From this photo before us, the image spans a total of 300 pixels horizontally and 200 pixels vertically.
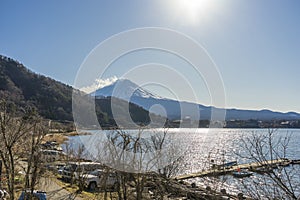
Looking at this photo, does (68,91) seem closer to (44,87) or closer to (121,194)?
(44,87)

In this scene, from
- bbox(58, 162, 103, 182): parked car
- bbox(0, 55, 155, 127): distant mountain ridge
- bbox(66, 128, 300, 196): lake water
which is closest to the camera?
bbox(66, 128, 300, 196): lake water

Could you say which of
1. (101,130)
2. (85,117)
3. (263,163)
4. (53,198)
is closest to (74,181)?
(53,198)

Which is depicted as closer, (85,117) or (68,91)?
(85,117)

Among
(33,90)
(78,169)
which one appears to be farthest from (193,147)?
(33,90)

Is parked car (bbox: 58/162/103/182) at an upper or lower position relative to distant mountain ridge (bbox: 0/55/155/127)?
lower

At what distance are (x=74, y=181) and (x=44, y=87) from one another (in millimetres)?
62676

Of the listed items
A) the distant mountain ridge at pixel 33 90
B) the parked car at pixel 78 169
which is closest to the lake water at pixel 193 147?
the parked car at pixel 78 169

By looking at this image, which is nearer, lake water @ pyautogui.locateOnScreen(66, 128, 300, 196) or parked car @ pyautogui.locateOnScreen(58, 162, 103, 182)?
lake water @ pyautogui.locateOnScreen(66, 128, 300, 196)

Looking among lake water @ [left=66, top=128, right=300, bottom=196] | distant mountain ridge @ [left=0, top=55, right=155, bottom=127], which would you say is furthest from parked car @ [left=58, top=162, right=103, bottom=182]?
distant mountain ridge @ [left=0, top=55, right=155, bottom=127]

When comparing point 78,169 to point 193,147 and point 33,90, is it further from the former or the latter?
point 33,90

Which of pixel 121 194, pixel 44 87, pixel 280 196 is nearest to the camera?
pixel 280 196

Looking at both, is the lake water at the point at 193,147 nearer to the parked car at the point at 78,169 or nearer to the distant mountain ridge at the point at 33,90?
the parked car at the point at 78,169

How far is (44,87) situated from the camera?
73625mm

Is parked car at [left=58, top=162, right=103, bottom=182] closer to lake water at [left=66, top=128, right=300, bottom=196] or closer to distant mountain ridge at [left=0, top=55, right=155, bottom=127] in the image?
lake water at [left=66, top=128, right=300, bottom=196]
